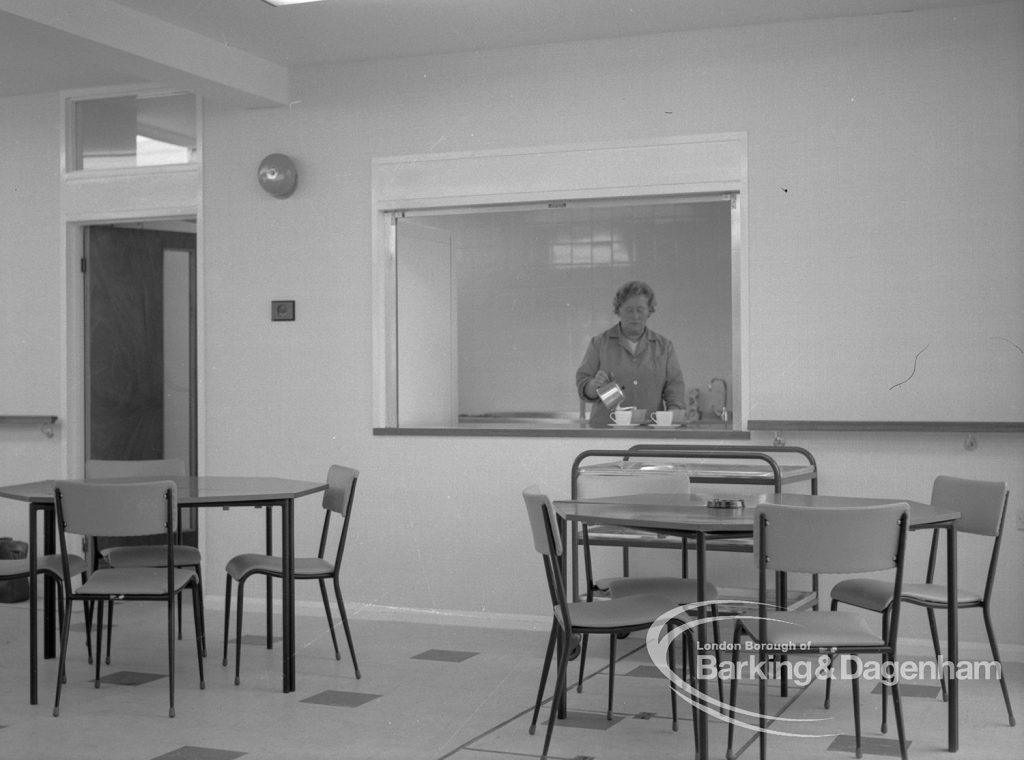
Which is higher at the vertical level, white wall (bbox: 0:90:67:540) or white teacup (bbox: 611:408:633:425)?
white wall (bbox: 0:90:67:540)

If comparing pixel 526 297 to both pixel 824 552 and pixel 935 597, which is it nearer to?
pixel 935 597

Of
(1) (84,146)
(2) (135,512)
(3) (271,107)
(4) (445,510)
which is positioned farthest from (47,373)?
(2) (135,512)

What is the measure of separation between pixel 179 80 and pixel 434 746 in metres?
3.46

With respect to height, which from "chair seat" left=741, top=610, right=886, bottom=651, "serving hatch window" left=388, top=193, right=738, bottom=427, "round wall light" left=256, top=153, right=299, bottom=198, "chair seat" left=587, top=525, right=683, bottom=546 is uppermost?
"round wall light" left=256, top=153, right=299, bottom=198

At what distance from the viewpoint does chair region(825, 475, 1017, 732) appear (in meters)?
4.12

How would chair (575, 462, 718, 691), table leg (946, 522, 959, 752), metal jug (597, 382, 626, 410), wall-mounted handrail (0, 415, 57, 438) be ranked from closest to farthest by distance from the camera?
table leg (946, 522, 959, 752) → chair (575, 462, 718, 691) → metal jug (597, 382, 626, 410) → wall-mounted handrail (0, 415, 57, 438)

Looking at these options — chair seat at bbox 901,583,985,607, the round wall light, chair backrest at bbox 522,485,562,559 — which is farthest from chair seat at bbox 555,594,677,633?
the round wall light

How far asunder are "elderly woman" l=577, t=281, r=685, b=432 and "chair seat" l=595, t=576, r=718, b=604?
191 centimetres

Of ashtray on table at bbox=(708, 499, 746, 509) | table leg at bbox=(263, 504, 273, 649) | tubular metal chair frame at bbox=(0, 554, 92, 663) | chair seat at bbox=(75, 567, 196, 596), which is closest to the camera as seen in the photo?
ashtray on table at bbox=(708, 499, 746, 509)

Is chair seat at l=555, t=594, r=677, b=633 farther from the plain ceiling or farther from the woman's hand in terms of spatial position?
the plain ceiling

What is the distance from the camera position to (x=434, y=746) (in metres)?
3.88

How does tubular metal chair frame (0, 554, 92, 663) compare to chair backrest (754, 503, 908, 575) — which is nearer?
chair backrest (754, 503, 908, 575)

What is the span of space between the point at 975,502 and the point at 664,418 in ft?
6.42

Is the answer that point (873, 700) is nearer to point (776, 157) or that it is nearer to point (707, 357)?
point (707, 357)
